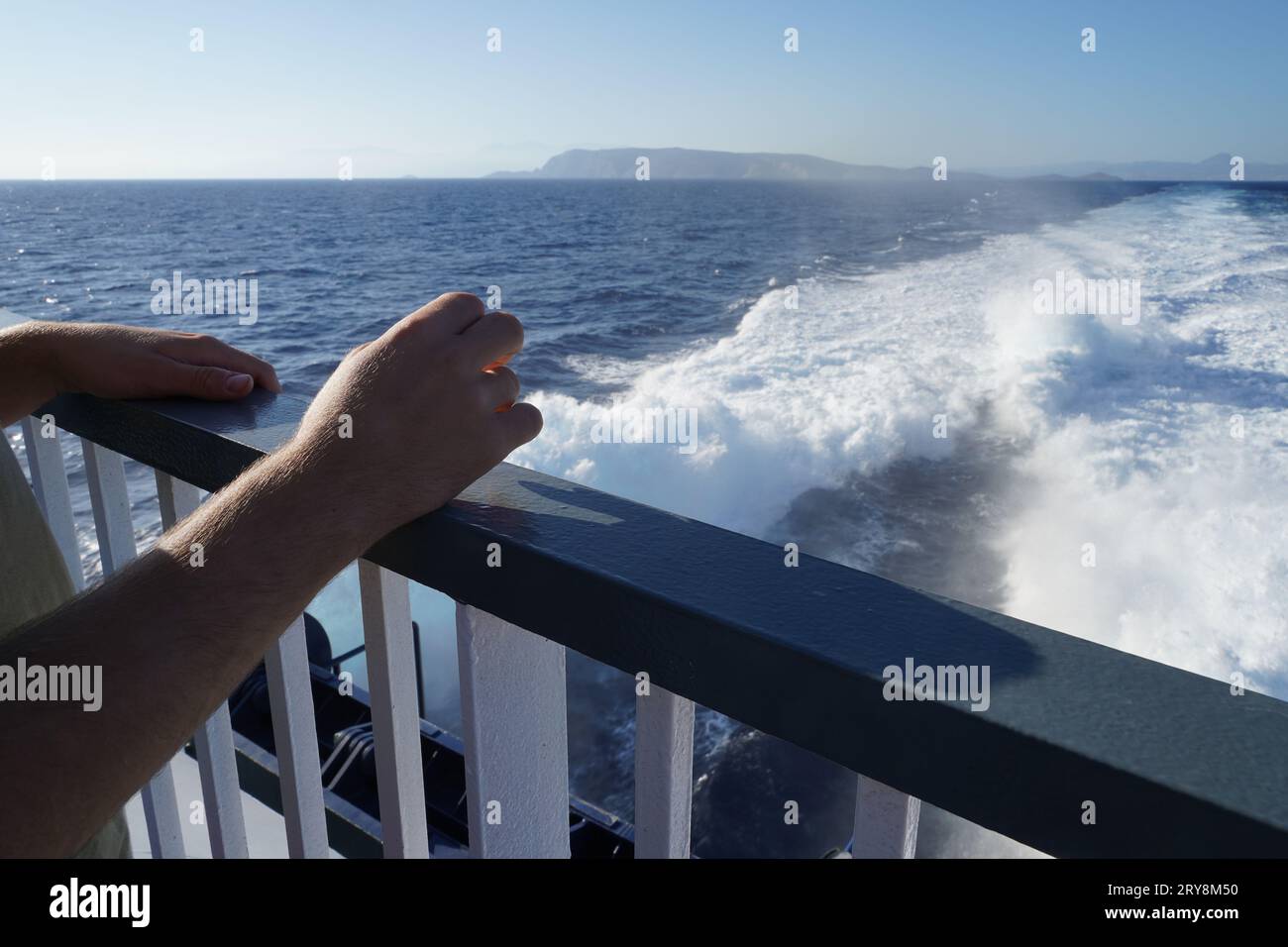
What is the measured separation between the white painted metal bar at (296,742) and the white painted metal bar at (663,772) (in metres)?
0.42

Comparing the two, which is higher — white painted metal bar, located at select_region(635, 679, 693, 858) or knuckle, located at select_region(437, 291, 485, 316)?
knuckle, located at select_region(437, 291, 485, 316)

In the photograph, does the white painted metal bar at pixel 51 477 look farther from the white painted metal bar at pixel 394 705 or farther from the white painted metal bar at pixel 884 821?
the white painted metal bar at pixel 884 821

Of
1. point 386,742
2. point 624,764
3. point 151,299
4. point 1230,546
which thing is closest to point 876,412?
point 1230,546

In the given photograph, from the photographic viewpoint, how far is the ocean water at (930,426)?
21.0 feet

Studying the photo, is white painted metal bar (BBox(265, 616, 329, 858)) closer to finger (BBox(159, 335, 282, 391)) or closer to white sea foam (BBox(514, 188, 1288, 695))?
finger (BBox(159, 335, 282, 391))

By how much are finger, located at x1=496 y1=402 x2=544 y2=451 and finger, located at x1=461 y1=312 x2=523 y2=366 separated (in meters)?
0.04

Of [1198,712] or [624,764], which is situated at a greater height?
[1198,712]

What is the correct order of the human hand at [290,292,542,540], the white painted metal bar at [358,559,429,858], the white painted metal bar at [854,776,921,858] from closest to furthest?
the white painted metal bar at [854,776,921,858] → the human hand at [290,292,542,540] → the white painted metal bar at [358,559,429,858]

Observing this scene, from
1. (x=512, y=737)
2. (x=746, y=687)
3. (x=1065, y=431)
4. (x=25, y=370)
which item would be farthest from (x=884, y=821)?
(x=1065, y=431)

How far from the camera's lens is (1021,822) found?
0.42 m

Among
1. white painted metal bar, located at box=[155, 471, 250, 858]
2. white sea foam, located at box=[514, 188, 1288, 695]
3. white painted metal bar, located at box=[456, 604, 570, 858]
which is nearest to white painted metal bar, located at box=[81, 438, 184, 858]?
white painted metal bar, located at box=[155, 471, 250, 858]

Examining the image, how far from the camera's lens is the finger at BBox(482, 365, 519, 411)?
2.31 ft

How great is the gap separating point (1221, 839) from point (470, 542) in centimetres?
44
